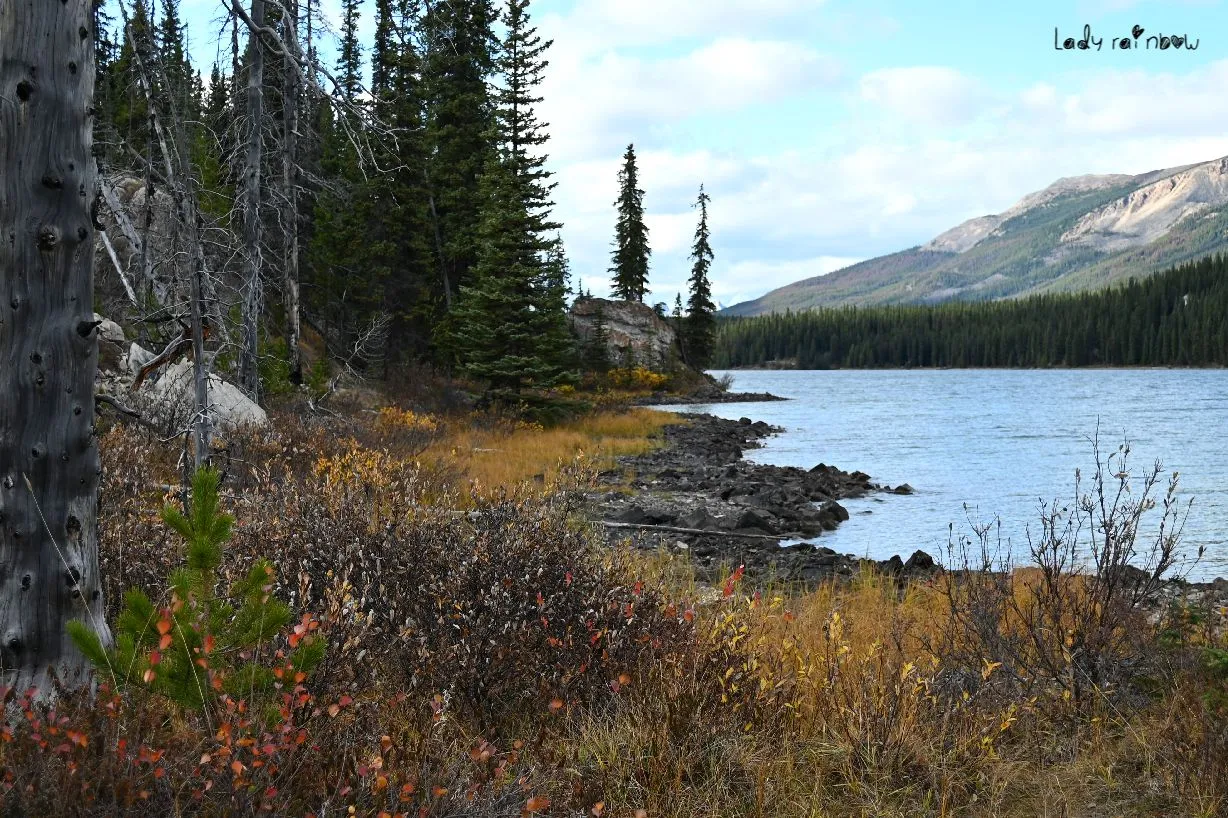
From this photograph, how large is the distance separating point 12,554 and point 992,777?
4406mm

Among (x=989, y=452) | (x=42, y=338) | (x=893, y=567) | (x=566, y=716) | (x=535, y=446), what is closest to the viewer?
(x=42, y=338)

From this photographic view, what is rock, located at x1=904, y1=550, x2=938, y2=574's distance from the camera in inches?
445

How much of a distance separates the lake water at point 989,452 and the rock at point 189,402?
989 cm

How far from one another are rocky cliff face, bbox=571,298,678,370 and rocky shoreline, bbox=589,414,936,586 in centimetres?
2537

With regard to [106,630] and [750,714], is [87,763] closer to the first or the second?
[106,630]

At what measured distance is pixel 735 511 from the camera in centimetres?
1634

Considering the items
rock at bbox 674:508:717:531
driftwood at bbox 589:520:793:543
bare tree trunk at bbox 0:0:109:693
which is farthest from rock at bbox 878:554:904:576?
bare tree trunk at bbox 0:0:109:693

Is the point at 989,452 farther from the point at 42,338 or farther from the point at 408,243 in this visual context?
the point at 42,338

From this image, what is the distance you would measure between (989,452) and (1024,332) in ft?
410

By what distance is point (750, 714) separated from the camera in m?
4.17

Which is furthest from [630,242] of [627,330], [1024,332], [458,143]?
[1024,332]

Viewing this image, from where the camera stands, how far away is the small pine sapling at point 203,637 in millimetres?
2898

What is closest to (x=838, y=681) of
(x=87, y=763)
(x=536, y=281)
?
(x=87, y=763)

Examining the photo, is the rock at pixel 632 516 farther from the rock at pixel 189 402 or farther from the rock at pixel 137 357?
the rock at pixel 137 357
